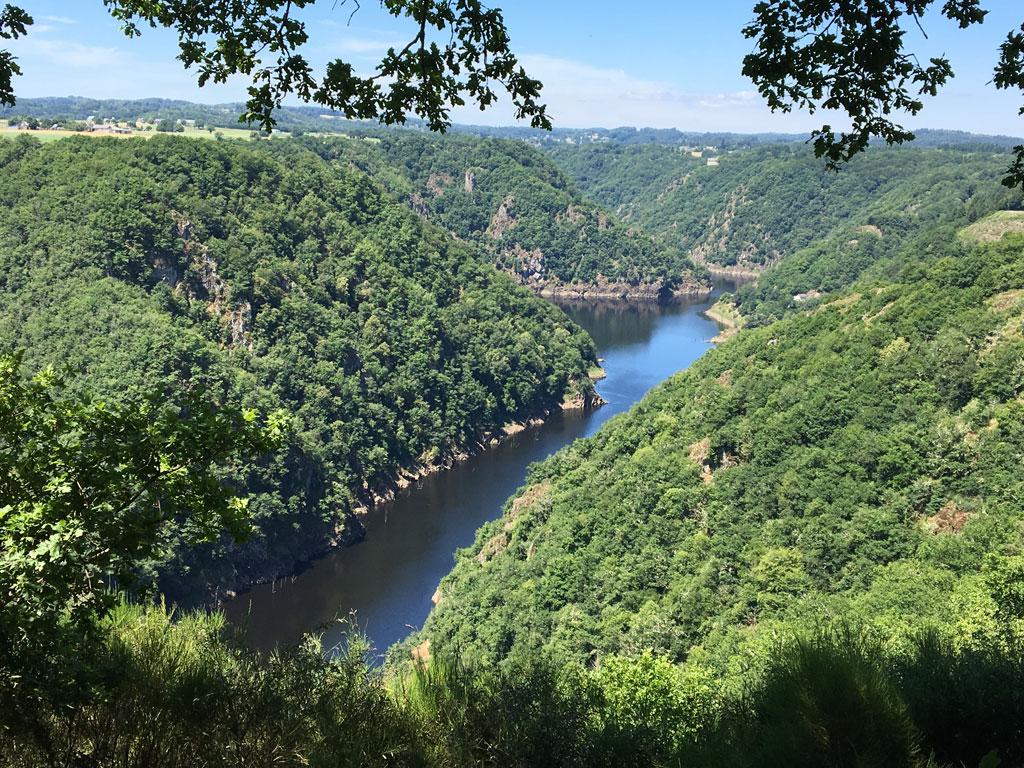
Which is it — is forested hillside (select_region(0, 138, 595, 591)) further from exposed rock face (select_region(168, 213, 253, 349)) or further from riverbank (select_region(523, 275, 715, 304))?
riverbank (select_region(523, 275, 715, 304))

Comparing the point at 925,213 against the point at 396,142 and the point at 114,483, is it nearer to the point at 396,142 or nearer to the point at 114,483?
the point at 396,142

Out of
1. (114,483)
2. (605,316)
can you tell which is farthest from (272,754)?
(605,316)

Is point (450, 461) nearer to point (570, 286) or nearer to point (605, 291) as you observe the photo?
point (570, 286)

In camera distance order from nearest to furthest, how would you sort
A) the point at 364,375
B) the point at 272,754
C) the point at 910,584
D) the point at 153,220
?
the point at 272,754 < the point at 910,584 < the point at 153,220 < the point at 364,375

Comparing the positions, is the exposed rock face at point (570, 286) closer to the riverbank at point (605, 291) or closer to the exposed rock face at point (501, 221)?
the riverbank at point (605, 291)

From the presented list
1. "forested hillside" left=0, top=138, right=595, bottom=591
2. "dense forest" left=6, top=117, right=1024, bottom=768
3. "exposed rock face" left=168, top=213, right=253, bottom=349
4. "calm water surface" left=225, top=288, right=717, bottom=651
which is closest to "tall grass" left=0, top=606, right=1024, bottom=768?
"dense forest" left=6, top=117, right=1024, bottom=768

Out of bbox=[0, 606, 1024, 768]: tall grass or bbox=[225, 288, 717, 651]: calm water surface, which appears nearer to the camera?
bbox=[0, 606, 1024, 768]: tall grass

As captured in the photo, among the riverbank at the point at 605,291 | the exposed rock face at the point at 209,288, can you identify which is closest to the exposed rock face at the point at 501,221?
the riverbank at the point at 605,291

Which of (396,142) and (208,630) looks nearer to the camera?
(208,630)
